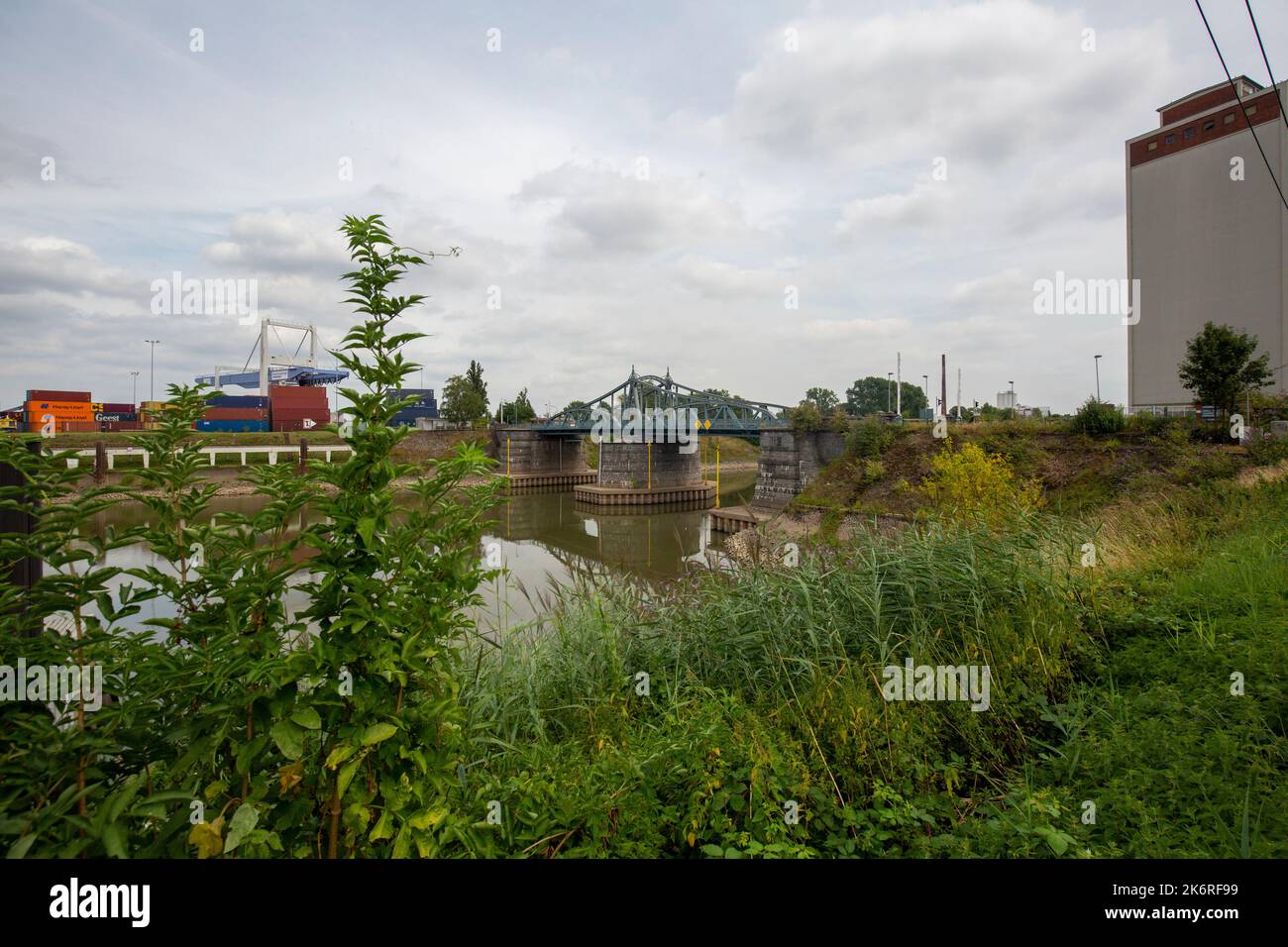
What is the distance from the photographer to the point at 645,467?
52594 mm

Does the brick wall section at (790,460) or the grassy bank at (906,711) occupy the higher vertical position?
the brick wall section at (790,460)

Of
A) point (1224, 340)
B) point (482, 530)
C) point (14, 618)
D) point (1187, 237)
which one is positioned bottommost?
point (14, 618)

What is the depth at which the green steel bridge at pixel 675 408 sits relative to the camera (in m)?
49.3

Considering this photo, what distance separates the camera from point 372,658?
6.19ft

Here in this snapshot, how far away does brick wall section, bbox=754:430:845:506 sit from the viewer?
115ft

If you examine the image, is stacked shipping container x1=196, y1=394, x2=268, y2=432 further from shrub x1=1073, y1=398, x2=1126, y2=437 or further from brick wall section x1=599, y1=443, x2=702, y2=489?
shrub x1=1073, y1=398, x2=1126, y2=437

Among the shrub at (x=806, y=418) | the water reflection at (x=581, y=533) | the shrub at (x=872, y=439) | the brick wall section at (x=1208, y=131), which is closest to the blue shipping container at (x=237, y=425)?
the water reflection at (x=581, y=533)

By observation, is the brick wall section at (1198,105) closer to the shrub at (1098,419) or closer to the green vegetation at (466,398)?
the shrub at (1098,419)

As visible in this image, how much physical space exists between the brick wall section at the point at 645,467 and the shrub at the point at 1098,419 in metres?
32.5

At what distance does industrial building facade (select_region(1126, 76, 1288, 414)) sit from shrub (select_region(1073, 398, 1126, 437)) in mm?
20235

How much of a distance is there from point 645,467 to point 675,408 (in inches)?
393

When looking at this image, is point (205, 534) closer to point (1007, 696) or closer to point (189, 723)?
point (189, 723)

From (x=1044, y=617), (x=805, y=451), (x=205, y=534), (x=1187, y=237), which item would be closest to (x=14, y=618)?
(x=205, y=534)

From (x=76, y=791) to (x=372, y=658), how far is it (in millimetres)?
711
